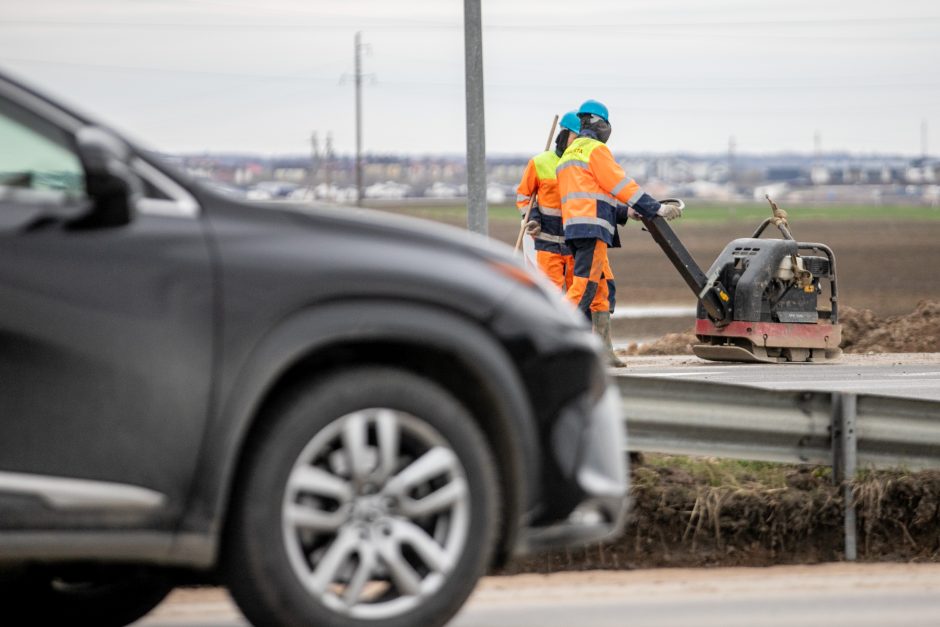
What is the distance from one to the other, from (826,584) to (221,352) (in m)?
2.92

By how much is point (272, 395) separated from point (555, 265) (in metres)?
9.34

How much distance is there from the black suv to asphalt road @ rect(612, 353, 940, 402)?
7.89 meters

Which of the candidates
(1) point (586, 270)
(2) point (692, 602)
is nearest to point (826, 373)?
(1) point (586, 270)

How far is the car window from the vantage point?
440cm

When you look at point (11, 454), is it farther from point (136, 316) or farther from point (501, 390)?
point (501, 390)

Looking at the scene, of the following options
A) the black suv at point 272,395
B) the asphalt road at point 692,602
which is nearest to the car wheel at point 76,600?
the asphalt road at point 692,602

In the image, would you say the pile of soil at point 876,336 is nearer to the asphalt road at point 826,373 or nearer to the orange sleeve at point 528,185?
the asphalt road at point 826,373

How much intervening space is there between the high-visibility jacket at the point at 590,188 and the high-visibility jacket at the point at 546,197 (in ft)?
2.18

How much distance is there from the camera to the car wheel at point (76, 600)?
208 inches

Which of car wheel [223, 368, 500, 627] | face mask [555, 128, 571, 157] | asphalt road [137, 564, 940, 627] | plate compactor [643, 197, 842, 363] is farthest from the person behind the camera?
plate compactor [643, 197, 842, 363]

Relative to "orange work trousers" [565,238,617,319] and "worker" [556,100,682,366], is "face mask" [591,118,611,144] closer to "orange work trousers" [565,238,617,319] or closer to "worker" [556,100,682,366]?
"worker" [556,100,682,366]

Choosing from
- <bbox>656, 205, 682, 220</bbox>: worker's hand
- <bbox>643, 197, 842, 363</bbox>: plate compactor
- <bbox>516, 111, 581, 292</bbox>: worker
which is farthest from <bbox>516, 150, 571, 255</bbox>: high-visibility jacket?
<bbox>643, 197, 842, 363</bbox>: plate compactor

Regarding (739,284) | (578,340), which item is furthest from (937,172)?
(578,340)

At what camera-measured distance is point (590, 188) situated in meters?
12.9
